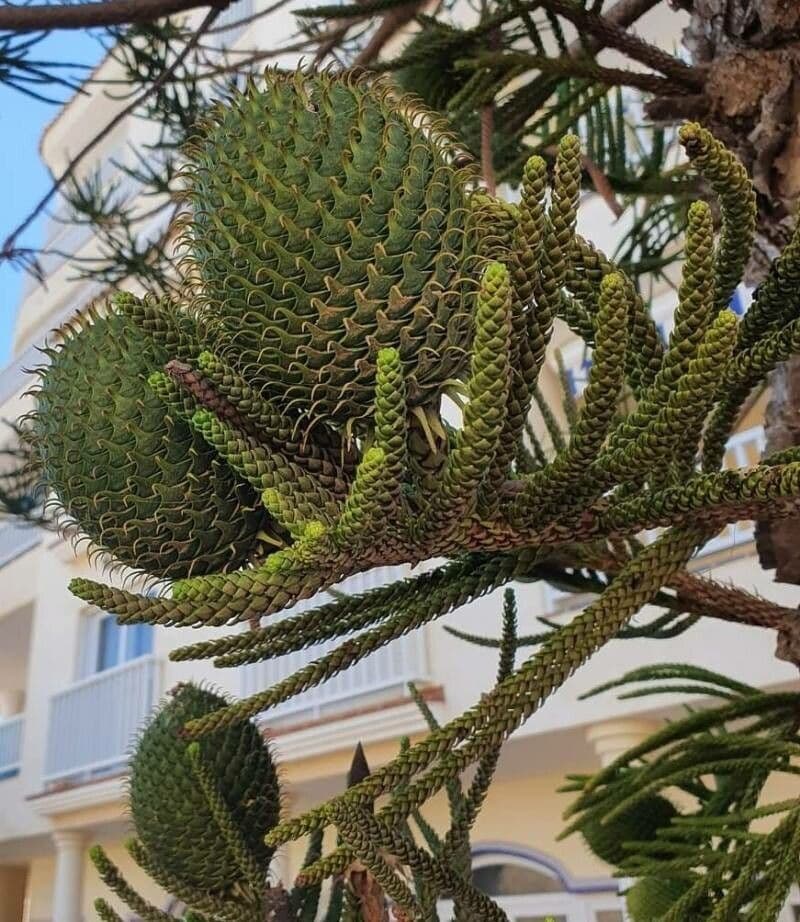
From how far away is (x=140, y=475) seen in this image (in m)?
0.35

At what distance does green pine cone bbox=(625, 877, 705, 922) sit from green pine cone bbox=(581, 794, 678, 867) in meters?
0.03

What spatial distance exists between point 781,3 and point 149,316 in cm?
62

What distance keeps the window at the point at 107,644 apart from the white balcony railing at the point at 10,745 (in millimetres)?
1033

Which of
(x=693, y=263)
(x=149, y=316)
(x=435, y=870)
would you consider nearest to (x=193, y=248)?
(x=149, y=316)

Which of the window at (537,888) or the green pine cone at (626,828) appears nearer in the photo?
the green pine cone at (626,828)

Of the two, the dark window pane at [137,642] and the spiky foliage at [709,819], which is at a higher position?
the dark window pane at [137,642]

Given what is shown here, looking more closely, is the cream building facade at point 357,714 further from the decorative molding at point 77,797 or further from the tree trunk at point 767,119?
the tree trunk at point 767,119

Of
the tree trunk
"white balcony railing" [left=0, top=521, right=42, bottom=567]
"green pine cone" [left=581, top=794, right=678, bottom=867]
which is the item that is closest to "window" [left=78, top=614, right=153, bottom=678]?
"white balcony railing" [left=0, top=521, right=42, bottom=567]

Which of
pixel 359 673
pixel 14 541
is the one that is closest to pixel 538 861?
pixel 359 673

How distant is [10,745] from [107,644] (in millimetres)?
1443

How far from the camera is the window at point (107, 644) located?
679 cm

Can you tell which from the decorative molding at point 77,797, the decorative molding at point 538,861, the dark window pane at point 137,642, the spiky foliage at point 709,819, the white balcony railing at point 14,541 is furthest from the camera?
the white balcony railing at point 14,541

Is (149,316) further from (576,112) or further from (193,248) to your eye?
(576,112)

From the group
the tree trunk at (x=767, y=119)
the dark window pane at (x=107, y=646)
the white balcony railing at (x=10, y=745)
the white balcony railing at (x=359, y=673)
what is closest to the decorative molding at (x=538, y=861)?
the white balcony railing at (x=359, y=673)
